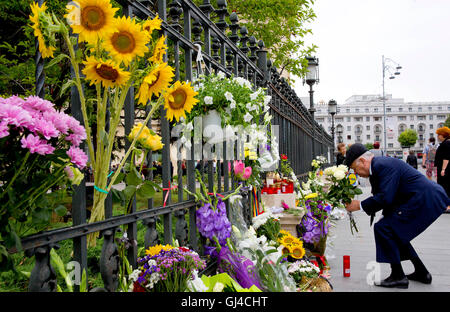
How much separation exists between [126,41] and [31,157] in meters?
0.67

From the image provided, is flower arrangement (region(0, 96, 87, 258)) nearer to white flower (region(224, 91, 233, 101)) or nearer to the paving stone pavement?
white flower (region(224, 91, 233, 101))

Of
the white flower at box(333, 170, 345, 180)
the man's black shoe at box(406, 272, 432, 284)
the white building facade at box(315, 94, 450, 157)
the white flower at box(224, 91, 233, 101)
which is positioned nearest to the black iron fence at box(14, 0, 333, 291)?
the white flower at box(224, 91, 233, 101)

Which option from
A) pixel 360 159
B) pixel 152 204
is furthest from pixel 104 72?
pixel 360 159

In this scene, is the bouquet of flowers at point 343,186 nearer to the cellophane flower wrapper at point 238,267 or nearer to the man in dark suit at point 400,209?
the man in dark suit at point 400,209

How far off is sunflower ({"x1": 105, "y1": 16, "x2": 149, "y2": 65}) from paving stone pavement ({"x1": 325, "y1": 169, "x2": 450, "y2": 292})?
3295mm

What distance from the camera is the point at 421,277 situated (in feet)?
14.9

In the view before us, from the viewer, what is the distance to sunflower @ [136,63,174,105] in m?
1.85

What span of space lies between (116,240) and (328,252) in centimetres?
406

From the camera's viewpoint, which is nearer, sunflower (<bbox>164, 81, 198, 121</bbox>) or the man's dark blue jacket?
sunflower (<bbox>164, 81, 198, 121</bbox>)

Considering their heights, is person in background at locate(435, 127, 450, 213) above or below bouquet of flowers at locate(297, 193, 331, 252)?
above

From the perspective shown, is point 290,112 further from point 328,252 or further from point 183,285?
point 183,285

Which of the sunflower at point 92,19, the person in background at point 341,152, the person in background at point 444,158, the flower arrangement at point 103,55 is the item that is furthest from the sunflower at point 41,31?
the person in background at point 341,152
